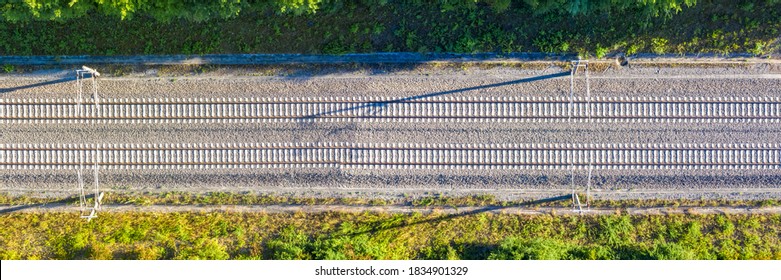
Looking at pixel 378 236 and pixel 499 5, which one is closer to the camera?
pixel 499 5

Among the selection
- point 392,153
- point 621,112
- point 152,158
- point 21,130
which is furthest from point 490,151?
point 21,130

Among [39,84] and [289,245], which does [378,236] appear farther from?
[39,84]

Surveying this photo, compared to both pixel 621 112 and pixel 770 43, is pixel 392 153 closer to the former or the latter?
pixel 621 112

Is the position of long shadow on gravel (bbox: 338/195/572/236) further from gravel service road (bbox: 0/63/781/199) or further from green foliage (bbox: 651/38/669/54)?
green foliage (bbox: 651/38/669/54)

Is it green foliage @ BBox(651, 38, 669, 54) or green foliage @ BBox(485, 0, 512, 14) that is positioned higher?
green foliage @ BBox(485, 0, 512, 14)

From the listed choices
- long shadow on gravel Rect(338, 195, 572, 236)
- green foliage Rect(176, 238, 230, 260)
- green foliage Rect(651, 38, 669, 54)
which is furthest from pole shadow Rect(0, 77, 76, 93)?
green foliage Rect(651, 38, 669, 54)

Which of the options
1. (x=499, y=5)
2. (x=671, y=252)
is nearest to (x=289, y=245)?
(x=499, y=5)
